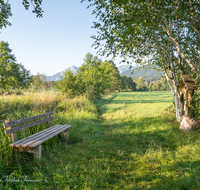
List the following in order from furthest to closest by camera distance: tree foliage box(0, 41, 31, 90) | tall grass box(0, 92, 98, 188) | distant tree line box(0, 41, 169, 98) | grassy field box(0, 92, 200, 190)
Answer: tree foliage box(0, 41, 31, 90), distant tree line box(0, 41, 169, 98), tall grass box(0, 92, 98, 188), grassy field box(0, 92, 200, 190)

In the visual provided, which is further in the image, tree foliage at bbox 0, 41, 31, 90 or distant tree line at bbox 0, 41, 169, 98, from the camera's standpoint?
tree foliage at bbox 0, 41, 31, 90

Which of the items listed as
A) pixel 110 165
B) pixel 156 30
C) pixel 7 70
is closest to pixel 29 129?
pixel 110 165

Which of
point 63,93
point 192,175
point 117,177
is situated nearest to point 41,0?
point 117,177

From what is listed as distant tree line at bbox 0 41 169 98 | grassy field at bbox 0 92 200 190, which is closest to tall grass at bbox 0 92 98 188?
grassy field at bbox 0 92 200 190

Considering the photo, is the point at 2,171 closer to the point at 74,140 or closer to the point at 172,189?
the point at 74,140

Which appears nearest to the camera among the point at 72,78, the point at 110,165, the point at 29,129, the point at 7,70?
the point at 110,165

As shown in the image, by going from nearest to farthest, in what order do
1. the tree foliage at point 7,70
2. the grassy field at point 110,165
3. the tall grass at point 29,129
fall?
the grassy field at point 110,165
the tall grass at point 29,129
the tree foliage at point 7,70

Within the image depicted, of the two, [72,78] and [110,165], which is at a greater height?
[72,78]

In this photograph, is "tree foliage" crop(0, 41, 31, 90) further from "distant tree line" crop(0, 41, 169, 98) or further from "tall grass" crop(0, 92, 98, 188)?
"tall grass" crop(0, 92, 98, 188)

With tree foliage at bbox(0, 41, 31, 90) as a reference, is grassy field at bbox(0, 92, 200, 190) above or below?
below

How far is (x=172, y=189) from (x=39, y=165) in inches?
105

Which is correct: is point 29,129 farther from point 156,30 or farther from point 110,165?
point 156,30

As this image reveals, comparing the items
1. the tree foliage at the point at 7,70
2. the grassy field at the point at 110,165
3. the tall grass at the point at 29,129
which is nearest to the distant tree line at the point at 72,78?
the tree foliage at the point at 7,70

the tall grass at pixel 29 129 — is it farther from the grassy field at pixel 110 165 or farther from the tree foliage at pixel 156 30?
the tree foliage at pixel 156 30
